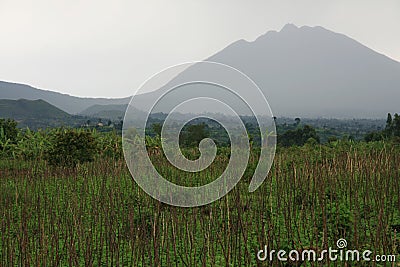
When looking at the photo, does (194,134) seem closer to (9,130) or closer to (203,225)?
(9,130)

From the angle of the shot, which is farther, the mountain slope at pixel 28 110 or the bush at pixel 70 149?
the mountain slope at pixel 28 110

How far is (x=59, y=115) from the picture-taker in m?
69.2

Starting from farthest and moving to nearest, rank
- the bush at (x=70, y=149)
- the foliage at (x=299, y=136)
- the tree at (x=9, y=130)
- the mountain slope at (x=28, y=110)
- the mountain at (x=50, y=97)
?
the mountain at (x=50, y=97) → the mountain slope at (x=28, y=110) → the foliage at (x=299, y=136) → the tree at (x=9, y=130) → the bush at (x=70, y=149)

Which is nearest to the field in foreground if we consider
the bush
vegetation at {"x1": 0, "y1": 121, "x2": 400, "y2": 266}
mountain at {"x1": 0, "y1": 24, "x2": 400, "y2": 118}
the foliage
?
vegetation at {"x1": 0, "y1": 121, "x2": 400, "y2": 266}

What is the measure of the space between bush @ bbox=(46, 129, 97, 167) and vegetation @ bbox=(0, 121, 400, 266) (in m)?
0.02

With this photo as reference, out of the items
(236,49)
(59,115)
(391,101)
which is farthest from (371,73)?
(59,115)

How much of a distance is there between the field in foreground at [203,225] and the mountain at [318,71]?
405 feet

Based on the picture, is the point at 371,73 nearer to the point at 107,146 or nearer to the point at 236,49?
the point at 236,49

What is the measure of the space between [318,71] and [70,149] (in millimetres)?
135199

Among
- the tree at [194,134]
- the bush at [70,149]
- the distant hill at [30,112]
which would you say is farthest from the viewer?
the distant hill at [30,112]

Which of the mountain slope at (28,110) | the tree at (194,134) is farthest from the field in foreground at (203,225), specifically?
the mountain slope at (28,110)

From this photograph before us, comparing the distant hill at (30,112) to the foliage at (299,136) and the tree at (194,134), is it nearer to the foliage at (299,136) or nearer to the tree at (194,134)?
the foliage at (299,136)

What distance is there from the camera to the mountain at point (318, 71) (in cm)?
13438

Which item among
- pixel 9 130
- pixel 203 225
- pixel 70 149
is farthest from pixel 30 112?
pixel 203 225
